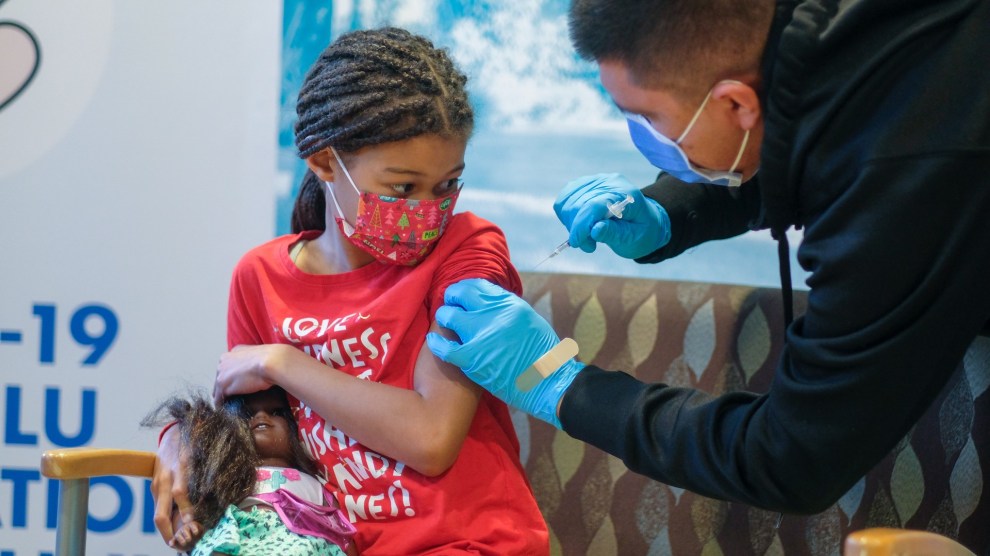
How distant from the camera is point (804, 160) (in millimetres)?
1222

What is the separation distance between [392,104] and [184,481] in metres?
0.73

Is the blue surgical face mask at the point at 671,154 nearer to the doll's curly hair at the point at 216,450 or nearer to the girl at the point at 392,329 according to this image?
the girl at the point at 392,329

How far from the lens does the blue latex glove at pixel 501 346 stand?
59.8 inches

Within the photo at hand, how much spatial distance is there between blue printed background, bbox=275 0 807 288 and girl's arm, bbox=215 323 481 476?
87 centimetres

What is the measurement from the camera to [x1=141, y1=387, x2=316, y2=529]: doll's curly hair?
1.57 meters

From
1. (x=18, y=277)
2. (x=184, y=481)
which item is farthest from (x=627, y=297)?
(x=18, y=277)

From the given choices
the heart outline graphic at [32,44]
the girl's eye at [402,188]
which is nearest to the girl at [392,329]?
the girl's eye at [402,188]

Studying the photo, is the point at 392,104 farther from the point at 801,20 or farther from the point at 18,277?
the point at 18,277

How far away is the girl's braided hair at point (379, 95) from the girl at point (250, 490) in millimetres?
515

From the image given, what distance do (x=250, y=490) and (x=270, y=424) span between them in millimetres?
179

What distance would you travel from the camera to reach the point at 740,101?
130 centimetres

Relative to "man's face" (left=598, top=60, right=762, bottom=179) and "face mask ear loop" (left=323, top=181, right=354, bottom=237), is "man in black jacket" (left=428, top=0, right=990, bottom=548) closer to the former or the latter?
"man's face" (left=598, top=60, right=762, bottom=179)

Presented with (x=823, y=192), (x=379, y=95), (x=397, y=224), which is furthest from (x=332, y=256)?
(x=823, y=192)

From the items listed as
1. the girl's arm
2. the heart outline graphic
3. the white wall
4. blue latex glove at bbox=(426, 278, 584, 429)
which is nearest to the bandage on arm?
blue latex glove at bbox=(426, 278, 584, 429)
